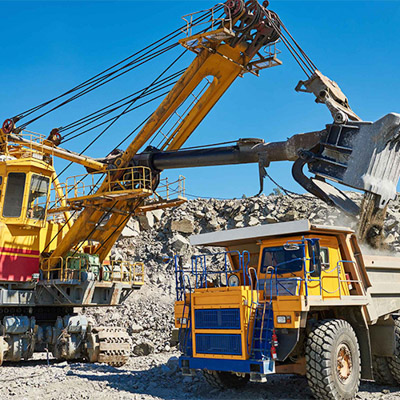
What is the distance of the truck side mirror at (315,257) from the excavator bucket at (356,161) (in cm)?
210

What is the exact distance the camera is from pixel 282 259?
8719 mm

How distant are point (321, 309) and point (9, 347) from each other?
8242 millimetres

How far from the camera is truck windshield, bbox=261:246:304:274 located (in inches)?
335

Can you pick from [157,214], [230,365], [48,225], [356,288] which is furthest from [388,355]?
[157,214]

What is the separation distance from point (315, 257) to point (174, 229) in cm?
1850

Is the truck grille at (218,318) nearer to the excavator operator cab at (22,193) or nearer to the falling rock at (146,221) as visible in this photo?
the excavator operator cab at (22,193)

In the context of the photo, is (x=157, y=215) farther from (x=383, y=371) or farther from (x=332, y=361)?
(x=332, y=361)

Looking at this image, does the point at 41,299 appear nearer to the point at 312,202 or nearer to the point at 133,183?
the point at 133,183

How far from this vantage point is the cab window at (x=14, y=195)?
A: 13836 mm

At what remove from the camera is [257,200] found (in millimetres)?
28047

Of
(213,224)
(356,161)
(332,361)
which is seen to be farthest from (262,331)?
(213,224)

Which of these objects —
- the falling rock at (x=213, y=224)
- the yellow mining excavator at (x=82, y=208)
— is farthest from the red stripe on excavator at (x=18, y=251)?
the falling rock at (x=213, y=224)

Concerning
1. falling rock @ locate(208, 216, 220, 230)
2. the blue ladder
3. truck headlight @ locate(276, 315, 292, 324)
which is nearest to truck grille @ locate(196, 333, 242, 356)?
the blue ladder

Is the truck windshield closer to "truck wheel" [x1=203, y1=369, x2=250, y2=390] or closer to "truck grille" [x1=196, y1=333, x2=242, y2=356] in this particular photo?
"truck grille" [x1=196, y1=333, x2=242, y2=356]
